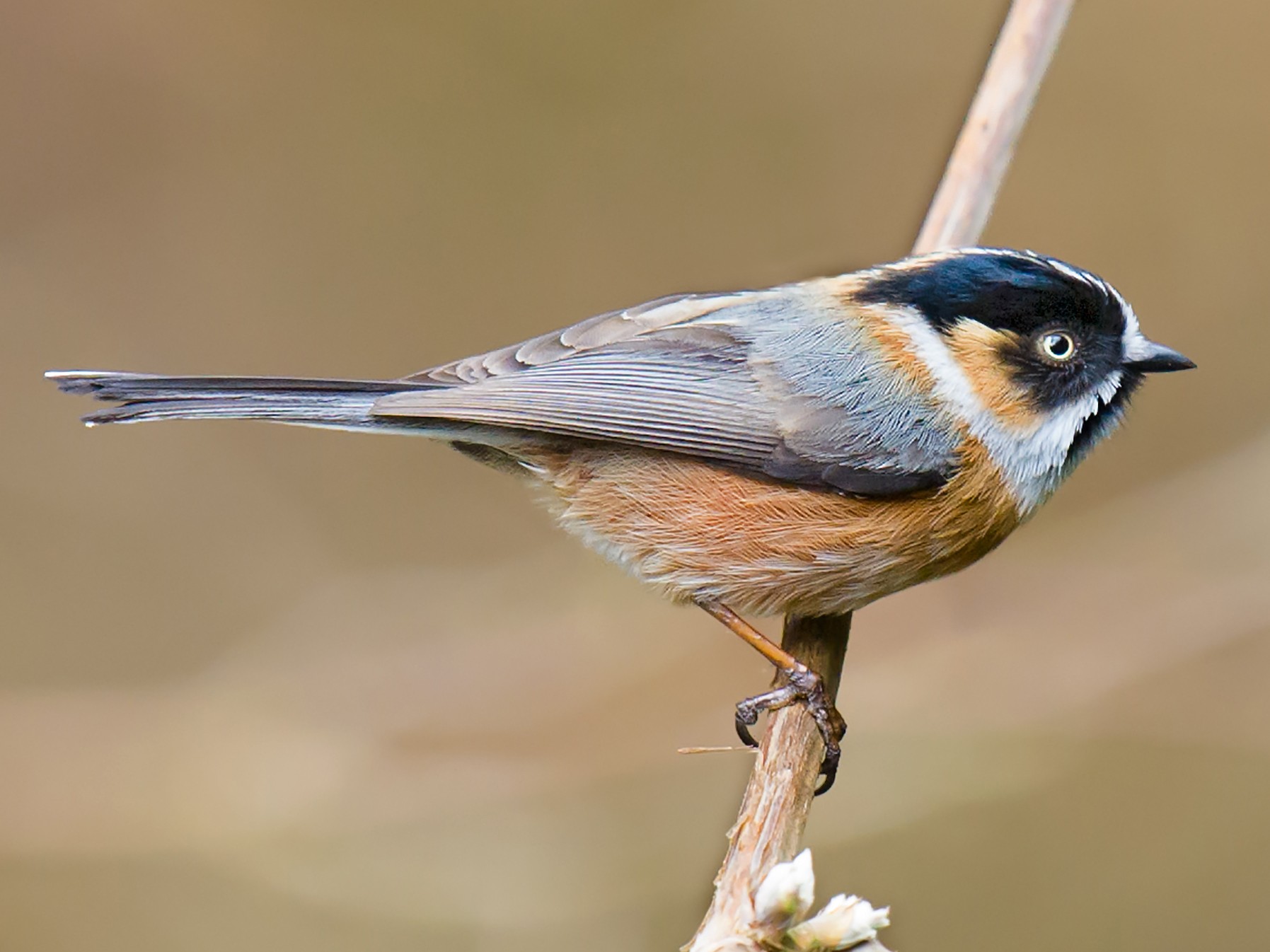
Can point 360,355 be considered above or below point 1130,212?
below

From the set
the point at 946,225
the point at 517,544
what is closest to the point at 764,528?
the point at 946,225

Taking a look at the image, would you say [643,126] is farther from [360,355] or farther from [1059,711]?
[1059,711]

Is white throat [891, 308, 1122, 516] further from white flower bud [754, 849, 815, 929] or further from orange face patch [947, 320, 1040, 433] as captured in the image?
white flower bud [754, 849, 815, 929]

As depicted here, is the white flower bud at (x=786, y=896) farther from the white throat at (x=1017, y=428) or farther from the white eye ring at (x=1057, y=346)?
the white eye ring at (x=1057, y=346)

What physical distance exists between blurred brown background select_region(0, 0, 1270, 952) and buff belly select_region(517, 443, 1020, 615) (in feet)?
3.28

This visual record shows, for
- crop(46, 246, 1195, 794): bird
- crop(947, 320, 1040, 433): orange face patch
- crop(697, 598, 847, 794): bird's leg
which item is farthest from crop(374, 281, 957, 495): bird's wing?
crop(697, 598, 847, 794): bird's leg

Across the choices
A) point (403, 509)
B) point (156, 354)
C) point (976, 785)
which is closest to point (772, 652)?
point (976, 785)

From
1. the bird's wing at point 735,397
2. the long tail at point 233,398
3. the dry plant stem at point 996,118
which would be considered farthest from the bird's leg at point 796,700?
the dry plant stem at point 996,118

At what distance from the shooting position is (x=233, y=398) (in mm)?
3838

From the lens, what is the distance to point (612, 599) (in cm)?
531

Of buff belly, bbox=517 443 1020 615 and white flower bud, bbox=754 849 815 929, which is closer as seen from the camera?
white flower bud, bbox=754 849 815 929

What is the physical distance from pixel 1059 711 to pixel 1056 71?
4.05 meters

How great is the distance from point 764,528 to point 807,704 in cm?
54

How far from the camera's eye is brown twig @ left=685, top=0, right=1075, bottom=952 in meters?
3.22
